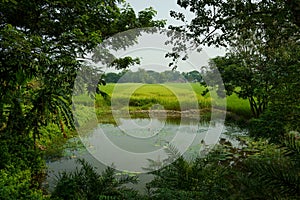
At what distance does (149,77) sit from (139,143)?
1.66m

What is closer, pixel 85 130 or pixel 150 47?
pixel 150 47

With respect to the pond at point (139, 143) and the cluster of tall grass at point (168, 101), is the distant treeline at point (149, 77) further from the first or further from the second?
the cluster of tall grass at point (168, 101)

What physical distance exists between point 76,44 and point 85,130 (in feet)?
14.2

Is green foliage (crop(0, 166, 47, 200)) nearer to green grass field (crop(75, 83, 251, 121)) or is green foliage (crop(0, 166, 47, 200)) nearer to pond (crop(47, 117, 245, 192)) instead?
pond (crop(47, 117, 245, 192))

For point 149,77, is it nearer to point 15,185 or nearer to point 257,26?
point 257,26

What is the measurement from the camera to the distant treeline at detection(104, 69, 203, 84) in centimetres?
550

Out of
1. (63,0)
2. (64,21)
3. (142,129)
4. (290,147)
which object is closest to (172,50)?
(63,0)

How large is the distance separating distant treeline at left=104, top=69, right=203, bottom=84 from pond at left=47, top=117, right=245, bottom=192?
1.44m

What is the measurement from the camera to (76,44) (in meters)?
4.07

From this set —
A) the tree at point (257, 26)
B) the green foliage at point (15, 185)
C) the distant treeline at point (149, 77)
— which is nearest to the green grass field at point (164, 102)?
the distant treeline at point (149, 77)

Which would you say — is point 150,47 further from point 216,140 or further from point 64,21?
point 216,140

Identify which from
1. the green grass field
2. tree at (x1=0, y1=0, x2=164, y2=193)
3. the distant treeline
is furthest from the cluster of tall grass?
tree at (x1=0, y1=0, x2=164, y2=193)

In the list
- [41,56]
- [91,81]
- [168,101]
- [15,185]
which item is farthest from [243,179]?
[168,101]

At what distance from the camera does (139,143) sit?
6598 mm
